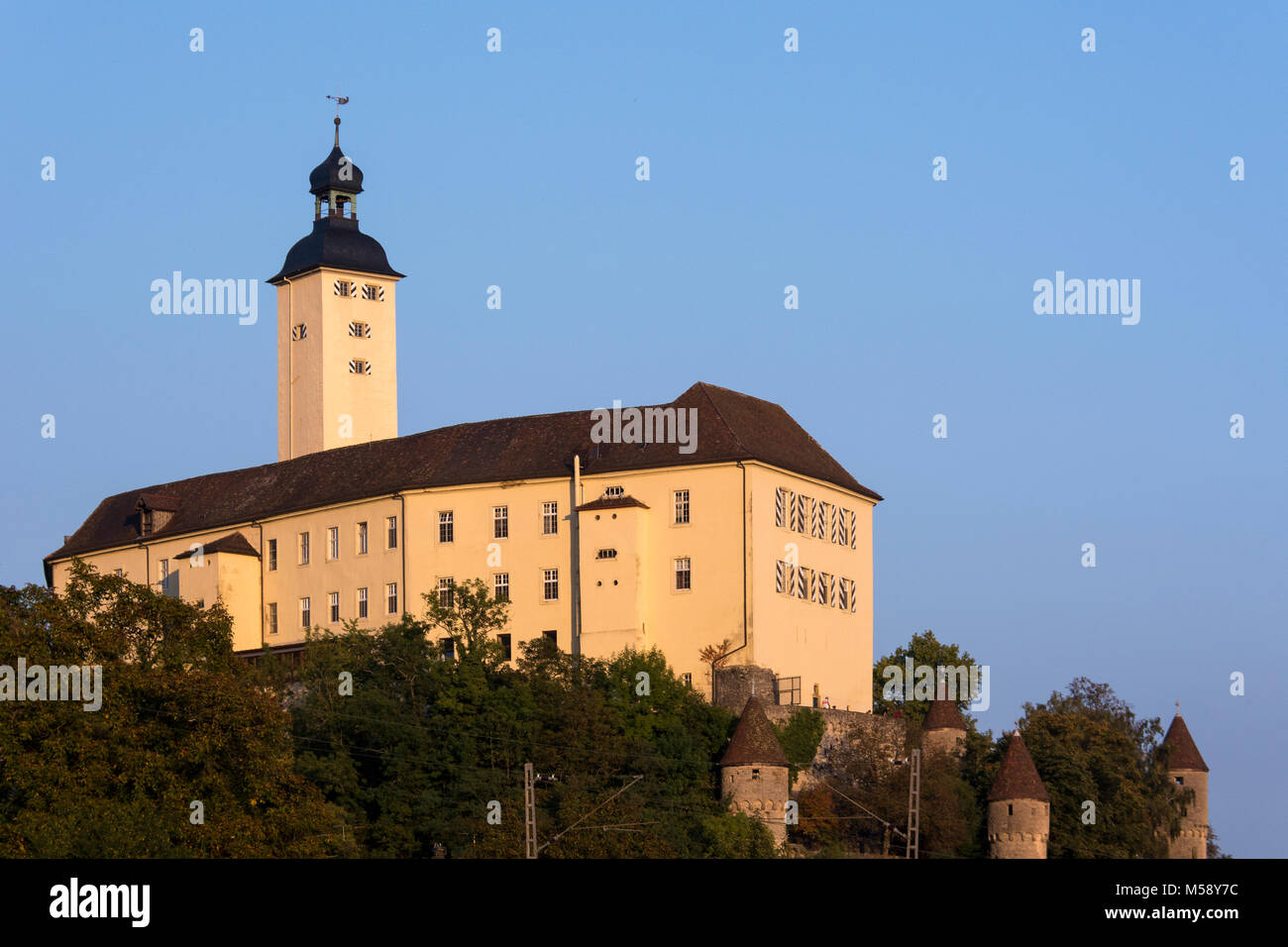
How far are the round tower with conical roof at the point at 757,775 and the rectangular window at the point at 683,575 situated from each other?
19.0ft

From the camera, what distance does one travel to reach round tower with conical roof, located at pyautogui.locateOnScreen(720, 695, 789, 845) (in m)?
67.2

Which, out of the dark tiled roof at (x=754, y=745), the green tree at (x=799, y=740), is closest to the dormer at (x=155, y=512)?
Result: the green tree at (x=799, y=740)

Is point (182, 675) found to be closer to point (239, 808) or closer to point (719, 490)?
point (239, 808)

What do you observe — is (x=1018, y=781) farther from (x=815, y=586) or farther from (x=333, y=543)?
(x=333, y=543)

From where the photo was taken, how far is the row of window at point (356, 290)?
295 feet

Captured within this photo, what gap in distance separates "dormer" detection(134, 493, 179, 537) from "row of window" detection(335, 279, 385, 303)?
10.6 m

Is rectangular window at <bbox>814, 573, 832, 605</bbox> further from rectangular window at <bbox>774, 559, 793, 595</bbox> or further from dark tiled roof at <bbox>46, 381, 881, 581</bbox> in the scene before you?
dark tiled roof at <bbox>46, 381, 881, 581</bbox>

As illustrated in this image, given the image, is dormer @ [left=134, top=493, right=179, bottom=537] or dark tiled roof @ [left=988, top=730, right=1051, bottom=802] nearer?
dark tiled roof @ [left=988, top=730, right=1051, bottom=802]

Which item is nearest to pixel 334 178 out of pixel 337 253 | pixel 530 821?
pixel 337 253

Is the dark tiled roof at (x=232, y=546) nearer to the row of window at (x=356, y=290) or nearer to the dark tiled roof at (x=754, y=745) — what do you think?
the row of window at (x=356, y=290)

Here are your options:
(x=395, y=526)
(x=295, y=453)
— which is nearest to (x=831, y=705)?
(x=395, y=526)

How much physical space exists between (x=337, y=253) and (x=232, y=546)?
15.0 metres

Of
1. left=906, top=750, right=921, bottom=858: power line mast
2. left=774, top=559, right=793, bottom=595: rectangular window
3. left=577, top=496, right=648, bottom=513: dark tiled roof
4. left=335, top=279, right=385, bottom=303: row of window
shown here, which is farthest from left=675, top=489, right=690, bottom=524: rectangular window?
left=335, top=279, right=385, bottom=303: row of window
